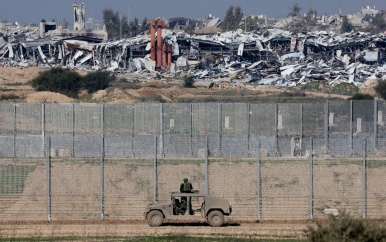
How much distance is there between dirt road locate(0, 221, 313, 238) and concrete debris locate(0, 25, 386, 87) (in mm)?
75581

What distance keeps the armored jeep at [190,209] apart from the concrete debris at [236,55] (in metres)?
76.5

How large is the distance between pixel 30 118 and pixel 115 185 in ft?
42.3

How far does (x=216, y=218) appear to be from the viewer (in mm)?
29828

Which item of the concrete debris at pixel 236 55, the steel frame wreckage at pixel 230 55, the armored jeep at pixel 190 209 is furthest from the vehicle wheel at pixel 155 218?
the steel frame wreckage at pixel 230 55

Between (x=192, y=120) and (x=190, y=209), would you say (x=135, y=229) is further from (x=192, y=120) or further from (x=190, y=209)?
(x=192, y=120)

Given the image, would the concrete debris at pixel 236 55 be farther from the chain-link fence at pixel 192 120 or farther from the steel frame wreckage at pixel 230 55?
the chain-link fence at pixel 192 120

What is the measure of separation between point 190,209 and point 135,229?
147 cm

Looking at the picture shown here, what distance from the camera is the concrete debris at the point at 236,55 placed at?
111938 millimetres

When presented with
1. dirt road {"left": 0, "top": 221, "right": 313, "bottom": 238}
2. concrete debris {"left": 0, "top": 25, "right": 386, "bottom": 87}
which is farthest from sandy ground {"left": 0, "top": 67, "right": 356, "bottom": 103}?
dirt road {"left": 0, "top": 221, "right": 313, "bottom": 238}

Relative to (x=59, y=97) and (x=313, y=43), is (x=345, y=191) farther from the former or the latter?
(x=313, y=43)

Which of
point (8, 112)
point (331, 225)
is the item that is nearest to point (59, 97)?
point (8, 112)

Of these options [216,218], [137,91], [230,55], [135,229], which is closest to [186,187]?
[216,218]

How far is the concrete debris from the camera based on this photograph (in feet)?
367

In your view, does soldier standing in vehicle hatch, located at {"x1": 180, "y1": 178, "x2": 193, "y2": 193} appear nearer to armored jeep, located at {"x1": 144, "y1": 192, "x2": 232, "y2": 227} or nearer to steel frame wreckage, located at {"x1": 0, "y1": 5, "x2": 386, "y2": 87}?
armored jeep, located at {"x1": 144, "y1": 192, "x2": 232, "y2": 227}
